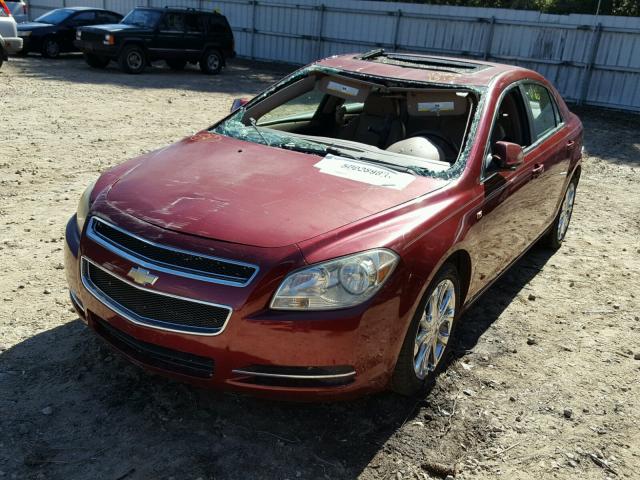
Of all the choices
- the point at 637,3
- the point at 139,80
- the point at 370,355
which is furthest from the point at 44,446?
the point at 637,3

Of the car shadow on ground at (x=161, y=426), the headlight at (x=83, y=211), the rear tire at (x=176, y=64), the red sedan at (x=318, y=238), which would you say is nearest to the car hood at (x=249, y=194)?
the red sedan at (x=318, y=238)

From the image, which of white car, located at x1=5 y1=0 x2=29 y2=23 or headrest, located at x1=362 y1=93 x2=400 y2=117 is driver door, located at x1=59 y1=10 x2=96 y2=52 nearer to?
white car, located at x1=5 y1=0 x2=29 y2=23

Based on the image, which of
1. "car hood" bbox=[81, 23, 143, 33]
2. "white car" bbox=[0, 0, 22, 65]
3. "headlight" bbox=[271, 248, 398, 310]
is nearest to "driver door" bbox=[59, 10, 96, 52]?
"car hood" bbox=[81, 23, 143, 33]

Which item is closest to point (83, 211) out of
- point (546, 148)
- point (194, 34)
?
point (546, 148)

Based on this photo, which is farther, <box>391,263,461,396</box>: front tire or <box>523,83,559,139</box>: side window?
<box>523,83,559,139</box>: side window

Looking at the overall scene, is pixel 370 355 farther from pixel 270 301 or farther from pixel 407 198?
pixel 407 198

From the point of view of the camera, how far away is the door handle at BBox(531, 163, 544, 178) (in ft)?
14.6

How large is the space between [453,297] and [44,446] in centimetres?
218

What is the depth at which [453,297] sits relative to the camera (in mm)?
3479

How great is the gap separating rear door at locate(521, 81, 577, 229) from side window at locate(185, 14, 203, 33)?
14215mm

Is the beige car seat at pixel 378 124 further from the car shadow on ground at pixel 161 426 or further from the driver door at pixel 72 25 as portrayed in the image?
the driver door at pixel 72 25

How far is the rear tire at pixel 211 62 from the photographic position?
18125 millimetres

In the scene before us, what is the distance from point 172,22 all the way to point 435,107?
1475 centimetres

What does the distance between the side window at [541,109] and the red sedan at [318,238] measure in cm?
30
